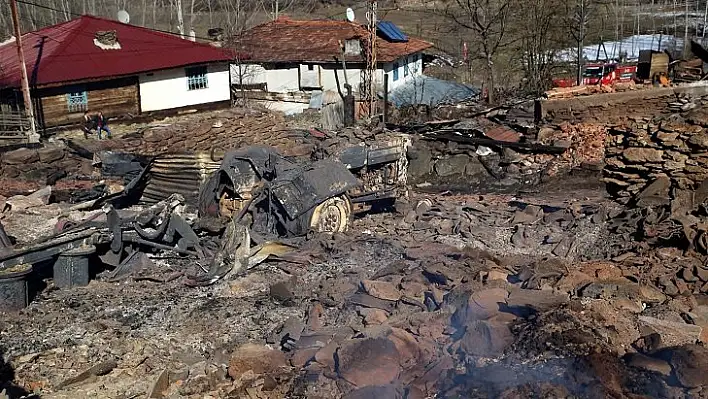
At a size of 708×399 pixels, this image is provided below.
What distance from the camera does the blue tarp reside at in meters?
30.3

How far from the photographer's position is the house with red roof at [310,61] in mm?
30750

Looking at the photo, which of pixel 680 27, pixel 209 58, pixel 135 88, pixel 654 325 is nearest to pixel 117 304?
pixel 654 325

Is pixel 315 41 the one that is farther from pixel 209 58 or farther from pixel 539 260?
pixel 539 260

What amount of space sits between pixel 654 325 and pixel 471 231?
490cm

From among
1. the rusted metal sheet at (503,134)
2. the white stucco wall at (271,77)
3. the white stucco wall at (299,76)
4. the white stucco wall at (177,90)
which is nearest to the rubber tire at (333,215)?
Answer: the rusted metal sheet at (503,134)

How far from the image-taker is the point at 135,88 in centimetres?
2880

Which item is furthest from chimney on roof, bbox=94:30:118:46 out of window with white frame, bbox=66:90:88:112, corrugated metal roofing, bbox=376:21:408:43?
corrugated metal roofing, bbox=376:21:408:43

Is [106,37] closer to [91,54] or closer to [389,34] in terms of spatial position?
[91,54]

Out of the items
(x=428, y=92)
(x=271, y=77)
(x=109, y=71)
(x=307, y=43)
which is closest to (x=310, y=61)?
(x=307, y=43)

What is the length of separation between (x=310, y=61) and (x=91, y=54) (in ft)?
30.3

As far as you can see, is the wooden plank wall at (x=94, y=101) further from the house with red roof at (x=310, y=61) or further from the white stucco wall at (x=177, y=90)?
the house with red roof at (x=310, y=61)

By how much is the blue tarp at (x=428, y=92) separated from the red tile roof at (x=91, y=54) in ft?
26.8

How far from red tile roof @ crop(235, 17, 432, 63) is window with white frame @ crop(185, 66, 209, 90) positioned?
238 cm

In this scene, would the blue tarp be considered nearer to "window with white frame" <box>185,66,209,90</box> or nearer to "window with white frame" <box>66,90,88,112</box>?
"window with white frame" <box>185,66,209,90</box>
